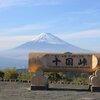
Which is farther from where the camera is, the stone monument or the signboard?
the signboard

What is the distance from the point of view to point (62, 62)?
30.7m

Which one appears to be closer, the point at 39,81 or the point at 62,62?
the point at 39,81

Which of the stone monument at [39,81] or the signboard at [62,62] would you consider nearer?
the stone monument at [39,81]

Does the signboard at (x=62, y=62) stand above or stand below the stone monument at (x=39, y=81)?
above

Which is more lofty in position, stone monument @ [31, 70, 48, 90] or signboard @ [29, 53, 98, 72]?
signboard @ [29, 53, 98, 72]

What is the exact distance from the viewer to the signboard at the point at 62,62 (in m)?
30.5

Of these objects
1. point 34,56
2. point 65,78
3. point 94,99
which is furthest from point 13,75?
point 94,99

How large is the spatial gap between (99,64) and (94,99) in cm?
646

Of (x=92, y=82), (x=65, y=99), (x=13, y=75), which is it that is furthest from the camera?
(x=13, y=75)

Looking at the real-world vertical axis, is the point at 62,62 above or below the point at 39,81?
above

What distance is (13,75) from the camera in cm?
4281

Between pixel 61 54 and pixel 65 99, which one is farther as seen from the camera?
pixel 61 54

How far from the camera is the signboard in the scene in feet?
100

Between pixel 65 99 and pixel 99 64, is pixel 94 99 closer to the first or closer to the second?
pixel 65 99
